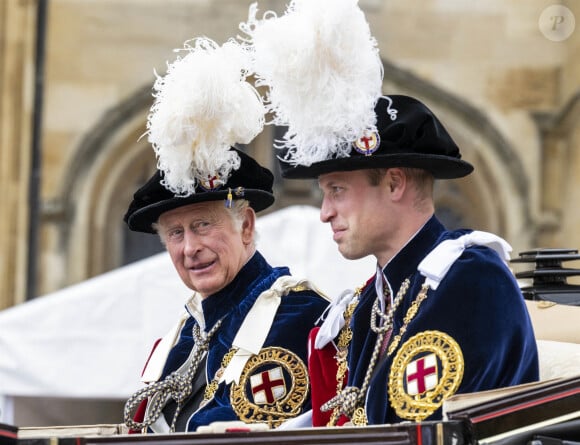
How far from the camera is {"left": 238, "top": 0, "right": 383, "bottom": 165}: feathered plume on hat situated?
3.47m

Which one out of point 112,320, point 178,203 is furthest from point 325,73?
point 112,320

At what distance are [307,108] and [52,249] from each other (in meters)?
8.38

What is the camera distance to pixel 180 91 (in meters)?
4.28

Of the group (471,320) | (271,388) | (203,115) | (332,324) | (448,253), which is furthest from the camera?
(203,115)

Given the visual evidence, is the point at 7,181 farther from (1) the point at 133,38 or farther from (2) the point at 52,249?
(1) the point at 133,38

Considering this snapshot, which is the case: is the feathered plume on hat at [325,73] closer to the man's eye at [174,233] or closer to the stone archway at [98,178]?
the man's eye at [174,233]

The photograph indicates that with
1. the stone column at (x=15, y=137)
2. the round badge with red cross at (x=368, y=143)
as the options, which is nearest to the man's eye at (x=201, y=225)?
the round badge with red cross at (x=368, y=143)

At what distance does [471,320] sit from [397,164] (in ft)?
1.53

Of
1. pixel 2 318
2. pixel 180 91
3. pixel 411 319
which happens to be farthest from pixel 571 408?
pixel 2 318

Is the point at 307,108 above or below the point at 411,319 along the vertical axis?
above

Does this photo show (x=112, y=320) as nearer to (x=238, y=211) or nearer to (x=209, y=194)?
(x=238, y=211)

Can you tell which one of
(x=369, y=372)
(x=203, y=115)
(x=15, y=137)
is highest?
(x=15, y=137)

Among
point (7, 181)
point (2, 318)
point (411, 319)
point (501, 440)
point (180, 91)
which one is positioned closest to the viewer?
point (501, 440)

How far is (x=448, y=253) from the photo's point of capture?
3301 millimetres
